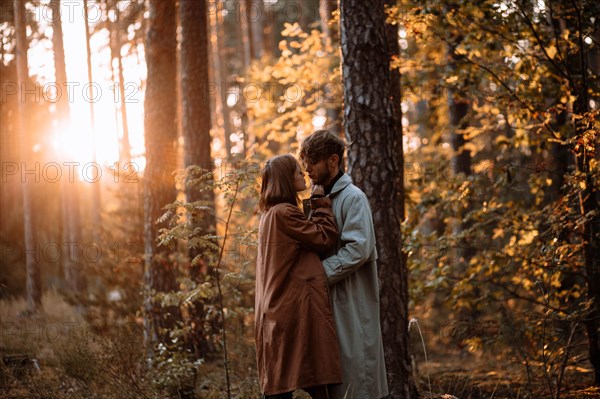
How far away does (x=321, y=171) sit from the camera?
4.05 metres

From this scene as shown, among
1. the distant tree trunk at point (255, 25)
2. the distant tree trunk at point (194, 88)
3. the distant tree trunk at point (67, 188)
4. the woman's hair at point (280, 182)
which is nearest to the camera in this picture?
the woman's hair at point (280, 182)

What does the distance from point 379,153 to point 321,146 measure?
156 centimetres

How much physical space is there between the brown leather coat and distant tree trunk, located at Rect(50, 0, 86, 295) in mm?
11804

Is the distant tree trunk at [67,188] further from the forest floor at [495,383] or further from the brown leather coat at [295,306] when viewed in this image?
the brown leather coat at [295,306]

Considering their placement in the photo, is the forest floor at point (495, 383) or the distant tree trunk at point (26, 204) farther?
the distant tree trunk at point (26, 204)

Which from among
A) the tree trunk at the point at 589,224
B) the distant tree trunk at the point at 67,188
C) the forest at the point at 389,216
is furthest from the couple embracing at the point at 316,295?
the distant tree trunk at the point at 67,188

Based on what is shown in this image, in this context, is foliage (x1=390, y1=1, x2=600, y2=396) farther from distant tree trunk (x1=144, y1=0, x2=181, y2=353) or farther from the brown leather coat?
distant tree trunk (x1=144, y1=0, x2=181, y2=353)

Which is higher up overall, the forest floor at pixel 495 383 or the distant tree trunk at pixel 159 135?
the distant tree trunk at pixel 159 135

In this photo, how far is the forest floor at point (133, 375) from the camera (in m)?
5.73

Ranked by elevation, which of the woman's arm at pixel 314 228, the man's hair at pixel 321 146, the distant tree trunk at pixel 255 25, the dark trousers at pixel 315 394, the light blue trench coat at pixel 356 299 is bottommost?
the dark trousers at pixel 315 394

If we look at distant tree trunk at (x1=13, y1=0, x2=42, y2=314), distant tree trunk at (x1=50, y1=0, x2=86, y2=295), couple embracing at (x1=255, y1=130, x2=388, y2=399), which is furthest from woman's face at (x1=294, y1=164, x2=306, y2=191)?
distant tree trunk at (x1=50, y1=0, x2=86, y2=295)

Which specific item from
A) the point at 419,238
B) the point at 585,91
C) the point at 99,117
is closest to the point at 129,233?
the point at 419,238

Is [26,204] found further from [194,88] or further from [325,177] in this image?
[325,177]

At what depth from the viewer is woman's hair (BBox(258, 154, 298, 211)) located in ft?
12.7
